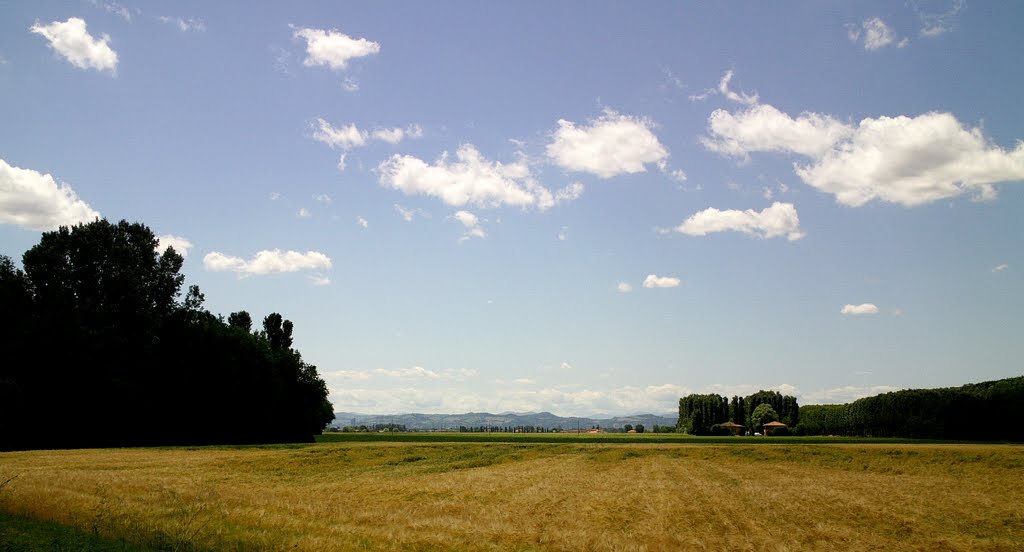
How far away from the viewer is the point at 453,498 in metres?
27.8

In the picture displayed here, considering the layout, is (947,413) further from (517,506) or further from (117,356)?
(117,356)

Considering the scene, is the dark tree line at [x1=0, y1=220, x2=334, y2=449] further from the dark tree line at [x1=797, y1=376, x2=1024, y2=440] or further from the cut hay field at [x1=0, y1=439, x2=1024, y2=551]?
the dark tree line at [x1=797, y1=376, x2=1024, y2=440]

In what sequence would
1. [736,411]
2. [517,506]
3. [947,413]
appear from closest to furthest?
[517,506] → [947,413] → [736,411]

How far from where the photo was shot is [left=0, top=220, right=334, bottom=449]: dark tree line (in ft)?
214

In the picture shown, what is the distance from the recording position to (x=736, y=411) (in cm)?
18775

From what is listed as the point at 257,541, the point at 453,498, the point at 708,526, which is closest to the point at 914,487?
the point at 708,526

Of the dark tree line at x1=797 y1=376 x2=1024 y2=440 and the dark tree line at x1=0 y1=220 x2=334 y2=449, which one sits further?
the dark tree line at x1=797 y1=376 x2=1024 y2=440

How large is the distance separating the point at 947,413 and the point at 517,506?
343 ft

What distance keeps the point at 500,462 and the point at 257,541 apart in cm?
3735

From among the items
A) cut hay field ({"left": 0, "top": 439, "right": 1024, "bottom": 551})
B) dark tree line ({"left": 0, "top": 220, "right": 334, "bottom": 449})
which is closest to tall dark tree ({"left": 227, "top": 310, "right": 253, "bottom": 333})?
dark tree line ({"left": 0, "top": 220, "right": 334, "bottom": 449})

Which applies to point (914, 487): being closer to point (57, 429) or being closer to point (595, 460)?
point (595, 460)

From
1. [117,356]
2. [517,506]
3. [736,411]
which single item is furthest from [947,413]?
[117,356]

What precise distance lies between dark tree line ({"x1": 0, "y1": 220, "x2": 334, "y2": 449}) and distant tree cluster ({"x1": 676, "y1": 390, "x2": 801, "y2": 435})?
118229mm

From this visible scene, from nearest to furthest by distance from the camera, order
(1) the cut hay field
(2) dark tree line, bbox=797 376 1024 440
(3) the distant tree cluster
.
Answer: (1) the cut hay field < (2) dark tree line, bbox=797 376 1024 440 < (3) the distant tree cluster
